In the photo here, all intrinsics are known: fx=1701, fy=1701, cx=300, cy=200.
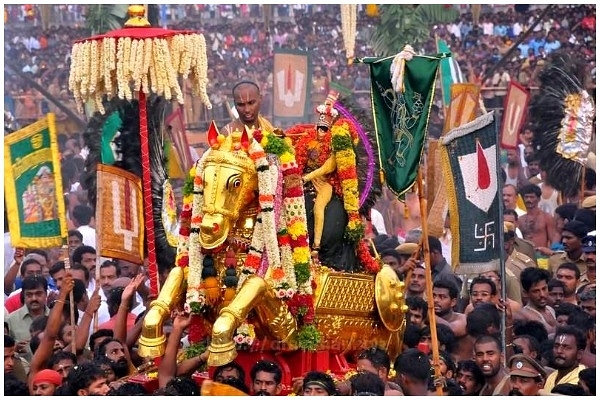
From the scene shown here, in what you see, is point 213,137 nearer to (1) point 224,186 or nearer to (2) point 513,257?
(1) point 224,186

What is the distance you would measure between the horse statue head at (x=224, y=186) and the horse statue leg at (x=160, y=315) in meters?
0.35

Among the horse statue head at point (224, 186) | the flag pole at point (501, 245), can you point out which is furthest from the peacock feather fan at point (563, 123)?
the horse statue head at point (224, 186)

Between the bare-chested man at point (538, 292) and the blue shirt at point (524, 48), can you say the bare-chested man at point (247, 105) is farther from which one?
the blue shirt at point (524, 48)

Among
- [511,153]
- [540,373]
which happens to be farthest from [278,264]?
[511,153]

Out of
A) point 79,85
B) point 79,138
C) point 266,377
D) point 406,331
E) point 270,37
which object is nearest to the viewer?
point 266,377

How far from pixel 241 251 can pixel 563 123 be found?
6.71 metres

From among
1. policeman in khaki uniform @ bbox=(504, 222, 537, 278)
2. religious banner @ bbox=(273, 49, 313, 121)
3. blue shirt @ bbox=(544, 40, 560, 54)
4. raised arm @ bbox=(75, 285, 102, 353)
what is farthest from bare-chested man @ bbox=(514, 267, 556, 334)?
blue shirt @ bbox=(544, 40, 560, 54)

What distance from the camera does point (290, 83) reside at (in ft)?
67.6

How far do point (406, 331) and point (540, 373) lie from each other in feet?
5.91

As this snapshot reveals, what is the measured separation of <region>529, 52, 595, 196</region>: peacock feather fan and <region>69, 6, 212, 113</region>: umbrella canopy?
6.07 m

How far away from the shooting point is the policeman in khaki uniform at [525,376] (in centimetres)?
1127

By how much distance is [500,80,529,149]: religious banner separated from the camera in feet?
63.5

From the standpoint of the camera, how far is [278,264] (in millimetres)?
11289

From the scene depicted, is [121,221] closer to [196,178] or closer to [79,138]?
[196,178]
